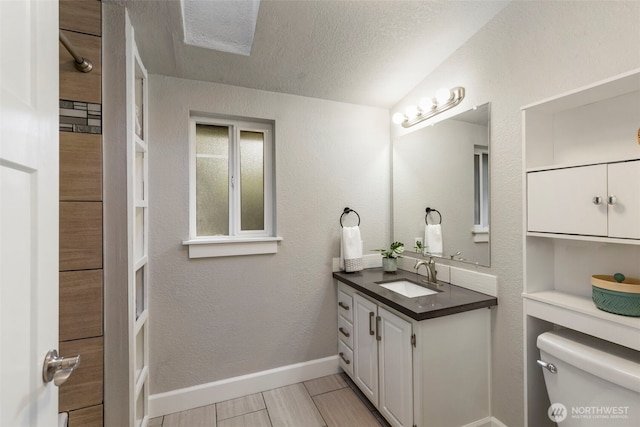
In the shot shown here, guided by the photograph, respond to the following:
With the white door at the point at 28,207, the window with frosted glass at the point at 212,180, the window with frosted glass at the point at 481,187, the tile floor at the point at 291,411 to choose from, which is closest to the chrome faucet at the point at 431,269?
the window with frosted glass at the point at 481,187

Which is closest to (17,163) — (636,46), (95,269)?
(95,269)

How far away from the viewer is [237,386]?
6.46 feet

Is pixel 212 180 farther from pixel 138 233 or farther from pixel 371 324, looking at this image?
pixel 371 324

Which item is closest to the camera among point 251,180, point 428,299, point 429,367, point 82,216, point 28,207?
point 28,207

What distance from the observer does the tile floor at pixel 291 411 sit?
5.69ft

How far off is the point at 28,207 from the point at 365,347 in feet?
5.88

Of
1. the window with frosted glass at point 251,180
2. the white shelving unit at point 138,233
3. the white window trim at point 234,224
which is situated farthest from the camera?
the window with frosted glass at point 251,180

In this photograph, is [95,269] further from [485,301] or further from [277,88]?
[485,301]

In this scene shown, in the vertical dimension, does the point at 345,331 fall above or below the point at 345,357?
above

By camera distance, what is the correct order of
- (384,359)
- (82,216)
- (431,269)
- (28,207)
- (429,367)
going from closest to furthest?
(28,207), (82,216), (429,367), (384,359), (431,269)

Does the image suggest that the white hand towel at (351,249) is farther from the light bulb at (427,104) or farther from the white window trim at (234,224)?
the light bulb at (427,104)

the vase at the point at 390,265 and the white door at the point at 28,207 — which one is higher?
the white door at the point at 28,207

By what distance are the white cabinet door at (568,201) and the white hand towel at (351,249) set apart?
1.12 metres

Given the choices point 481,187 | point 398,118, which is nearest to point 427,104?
point 398,118
